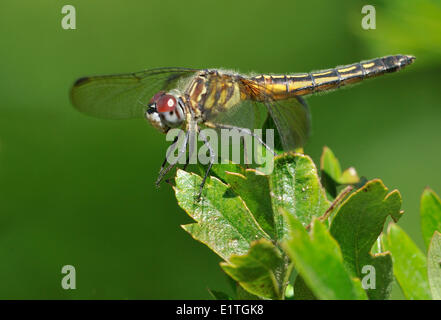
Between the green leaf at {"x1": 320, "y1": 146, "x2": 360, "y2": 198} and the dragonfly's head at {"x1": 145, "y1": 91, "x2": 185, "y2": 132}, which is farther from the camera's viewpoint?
the dragonfly's head at {"x1": 145, "y1": 91, "x2": 185, "y2": 132}

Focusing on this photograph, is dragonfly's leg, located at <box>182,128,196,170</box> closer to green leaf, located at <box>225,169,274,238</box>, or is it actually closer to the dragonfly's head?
the dragonfly's head

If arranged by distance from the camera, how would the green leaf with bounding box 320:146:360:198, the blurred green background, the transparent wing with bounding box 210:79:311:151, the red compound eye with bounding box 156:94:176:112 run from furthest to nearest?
the blurred green background, the transparent wing with bounding box 210:79:311:151, the red compound eye with bounding box 156:94:176:112, the green leaf with bounding box 320:146:360:198

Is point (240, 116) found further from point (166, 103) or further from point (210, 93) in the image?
point (166, 103)

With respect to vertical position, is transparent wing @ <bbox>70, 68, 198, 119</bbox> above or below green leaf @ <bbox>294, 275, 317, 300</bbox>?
above

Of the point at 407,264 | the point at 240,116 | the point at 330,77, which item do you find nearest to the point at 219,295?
the point at 407,264

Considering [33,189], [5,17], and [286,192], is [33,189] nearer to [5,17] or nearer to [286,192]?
[5,17]

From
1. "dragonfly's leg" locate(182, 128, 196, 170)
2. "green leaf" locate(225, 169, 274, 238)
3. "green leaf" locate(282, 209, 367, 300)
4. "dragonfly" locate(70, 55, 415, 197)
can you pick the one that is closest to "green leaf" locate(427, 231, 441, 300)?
"green leaf" locate(282, 209, 367, 300)
